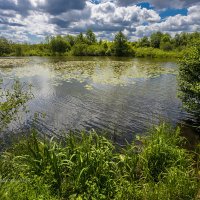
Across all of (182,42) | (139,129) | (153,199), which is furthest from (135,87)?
(182,42)

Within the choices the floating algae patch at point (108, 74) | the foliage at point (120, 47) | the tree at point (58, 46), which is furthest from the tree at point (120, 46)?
the floating algae patch at point (108, 74)

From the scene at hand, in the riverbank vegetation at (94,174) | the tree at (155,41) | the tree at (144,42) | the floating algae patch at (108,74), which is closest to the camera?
the riverbank vegetation at (94,174)

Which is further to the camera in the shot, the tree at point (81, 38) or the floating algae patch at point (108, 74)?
the tree at point (81, 38)

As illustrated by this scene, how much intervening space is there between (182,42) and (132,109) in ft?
329

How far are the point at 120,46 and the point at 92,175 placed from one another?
88.7m

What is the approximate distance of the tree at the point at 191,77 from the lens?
13.4 metres

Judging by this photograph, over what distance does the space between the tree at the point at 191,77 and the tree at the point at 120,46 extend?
252 ft

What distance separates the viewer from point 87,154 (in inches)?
255

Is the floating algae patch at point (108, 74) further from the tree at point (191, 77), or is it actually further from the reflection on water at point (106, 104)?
the tree at point (191, 77)

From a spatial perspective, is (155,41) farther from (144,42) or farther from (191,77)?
(191,77)

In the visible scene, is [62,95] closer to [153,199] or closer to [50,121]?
[50,121]

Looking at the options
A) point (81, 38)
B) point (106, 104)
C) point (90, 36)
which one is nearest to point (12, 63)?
point (106, 104)

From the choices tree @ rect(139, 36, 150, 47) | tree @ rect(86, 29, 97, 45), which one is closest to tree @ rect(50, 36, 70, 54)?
tree @ rect(86, 29, 97, 45)

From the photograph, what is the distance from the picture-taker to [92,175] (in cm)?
640
